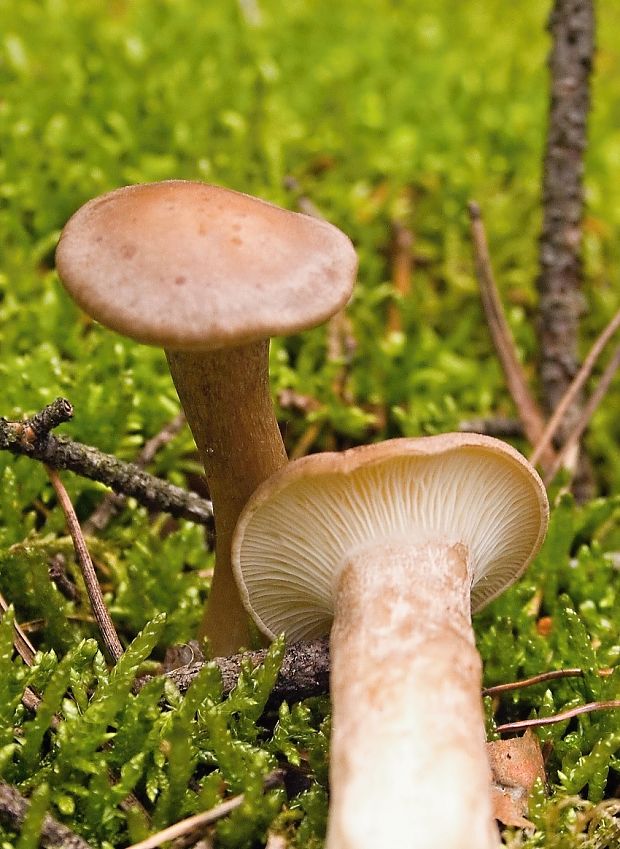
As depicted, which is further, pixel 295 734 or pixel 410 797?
pixel 295 734

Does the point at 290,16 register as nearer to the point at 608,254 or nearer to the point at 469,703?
the point at 608,254

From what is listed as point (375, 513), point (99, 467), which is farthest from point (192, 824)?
point (99, 467)

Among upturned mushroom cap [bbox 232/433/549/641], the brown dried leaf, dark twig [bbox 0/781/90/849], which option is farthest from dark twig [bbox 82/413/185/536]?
the brown dried leaf

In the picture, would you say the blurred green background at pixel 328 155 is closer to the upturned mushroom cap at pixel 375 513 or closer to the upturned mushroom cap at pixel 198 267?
the upturned mushroom cap at pixel 375 513

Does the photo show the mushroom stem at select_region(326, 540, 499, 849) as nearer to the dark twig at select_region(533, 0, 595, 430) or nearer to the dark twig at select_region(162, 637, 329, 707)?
the dark twig at select_region(162, 637, 329, 707)

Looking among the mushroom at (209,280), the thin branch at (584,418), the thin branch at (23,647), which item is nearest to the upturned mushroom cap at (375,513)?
the mushroom at (209,280)

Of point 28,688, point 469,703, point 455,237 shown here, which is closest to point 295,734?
point 469,703
